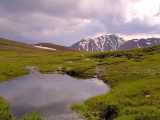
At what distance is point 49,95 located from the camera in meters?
77.4

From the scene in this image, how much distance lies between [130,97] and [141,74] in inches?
1322

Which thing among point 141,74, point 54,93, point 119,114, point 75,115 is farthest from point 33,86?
point 119,114

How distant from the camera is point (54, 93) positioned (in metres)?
80.4

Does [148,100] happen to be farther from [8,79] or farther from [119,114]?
[8,79]

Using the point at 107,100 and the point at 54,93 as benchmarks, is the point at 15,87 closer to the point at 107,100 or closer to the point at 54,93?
the point at 54,93

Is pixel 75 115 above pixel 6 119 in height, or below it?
below

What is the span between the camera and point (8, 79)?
105812mm

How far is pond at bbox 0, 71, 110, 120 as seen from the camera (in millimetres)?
58531

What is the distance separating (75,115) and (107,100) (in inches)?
348

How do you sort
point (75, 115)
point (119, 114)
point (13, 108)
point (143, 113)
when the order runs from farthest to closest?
point (13, 108) < point (75, 115) < point (119, 114) < point (143, 113)

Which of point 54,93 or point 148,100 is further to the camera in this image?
point 54,93

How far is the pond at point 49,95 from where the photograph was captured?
5853 centimetres

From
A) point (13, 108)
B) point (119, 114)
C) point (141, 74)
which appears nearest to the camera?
point (119, 114)

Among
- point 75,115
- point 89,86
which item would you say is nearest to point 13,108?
point 75,115
